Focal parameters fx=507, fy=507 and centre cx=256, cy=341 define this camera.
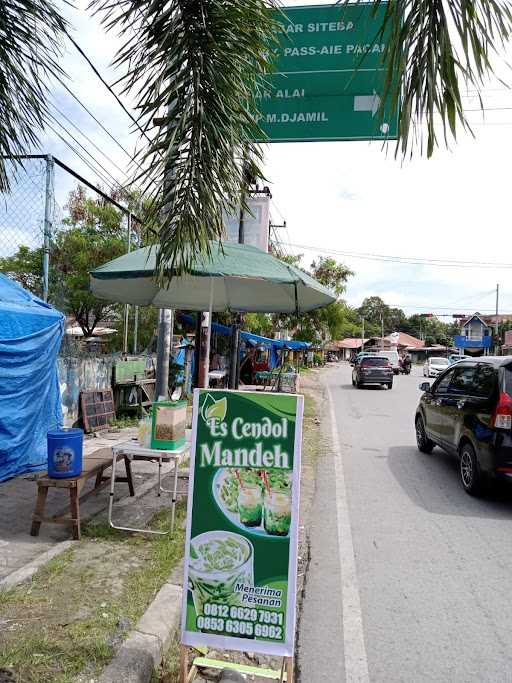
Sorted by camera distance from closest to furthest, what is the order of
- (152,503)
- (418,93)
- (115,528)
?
(418,93)
(115,528)
(152,503)

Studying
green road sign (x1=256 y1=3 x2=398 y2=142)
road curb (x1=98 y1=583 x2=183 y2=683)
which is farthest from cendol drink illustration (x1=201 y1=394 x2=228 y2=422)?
green road sign (x1=256 y1=3 x2=398 y2=142)

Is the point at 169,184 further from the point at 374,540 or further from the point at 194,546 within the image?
the point at 374,540

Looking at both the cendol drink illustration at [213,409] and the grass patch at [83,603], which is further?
the cendol drink illustration at [213,409]

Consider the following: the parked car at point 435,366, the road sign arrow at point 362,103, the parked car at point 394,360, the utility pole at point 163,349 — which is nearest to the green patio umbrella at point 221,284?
the utility pole at point 163,349

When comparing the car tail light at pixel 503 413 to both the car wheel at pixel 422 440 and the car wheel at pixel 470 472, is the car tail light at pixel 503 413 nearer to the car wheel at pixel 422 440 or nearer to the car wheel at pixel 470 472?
the car wheel at pixel 470 472

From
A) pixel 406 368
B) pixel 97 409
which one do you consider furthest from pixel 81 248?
pixel 406 368

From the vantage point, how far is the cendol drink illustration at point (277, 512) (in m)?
A: 2.66

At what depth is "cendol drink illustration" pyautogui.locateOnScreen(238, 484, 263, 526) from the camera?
2.69 meters

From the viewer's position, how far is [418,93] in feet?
7.82

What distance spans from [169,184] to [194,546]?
2.25 m

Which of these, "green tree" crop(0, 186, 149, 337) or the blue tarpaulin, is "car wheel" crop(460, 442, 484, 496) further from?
"green tree" crop(0, 186, 149, 337)

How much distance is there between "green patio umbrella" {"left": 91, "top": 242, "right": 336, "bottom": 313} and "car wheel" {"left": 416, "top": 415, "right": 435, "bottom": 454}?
3748mm

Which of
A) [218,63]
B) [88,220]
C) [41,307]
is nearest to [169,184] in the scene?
[218,63]

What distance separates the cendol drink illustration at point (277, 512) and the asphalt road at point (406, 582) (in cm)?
90
